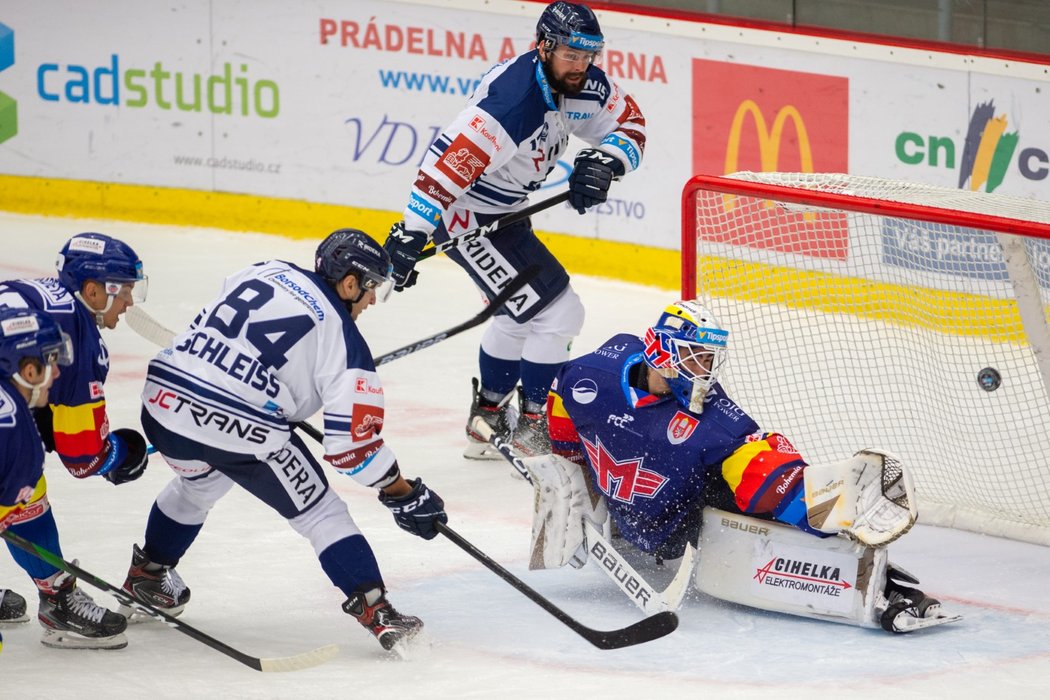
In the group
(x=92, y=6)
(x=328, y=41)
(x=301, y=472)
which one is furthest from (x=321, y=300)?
(x=92, y=6)

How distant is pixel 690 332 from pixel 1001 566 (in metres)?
1.17

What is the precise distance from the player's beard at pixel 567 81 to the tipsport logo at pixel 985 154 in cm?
180

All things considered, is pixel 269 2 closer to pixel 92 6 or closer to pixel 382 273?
pixel 92 6

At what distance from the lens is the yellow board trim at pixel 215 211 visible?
702 centimetres

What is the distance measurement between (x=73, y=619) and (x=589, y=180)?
2.00m

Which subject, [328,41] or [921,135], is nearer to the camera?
[921,135]

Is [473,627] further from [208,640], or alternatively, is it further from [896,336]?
[896,336]

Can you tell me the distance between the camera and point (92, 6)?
24.8 ft

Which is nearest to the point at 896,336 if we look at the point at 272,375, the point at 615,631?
the point at 615,631

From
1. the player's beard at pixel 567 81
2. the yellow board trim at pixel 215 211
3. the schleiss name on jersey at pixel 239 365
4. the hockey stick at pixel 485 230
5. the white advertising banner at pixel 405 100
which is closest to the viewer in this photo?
the schleiss name on jersey at pixel 239 365

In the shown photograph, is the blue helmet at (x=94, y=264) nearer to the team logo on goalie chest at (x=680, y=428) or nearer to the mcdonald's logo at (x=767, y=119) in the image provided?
the team logo on goalie chest at (x=680, y=428)

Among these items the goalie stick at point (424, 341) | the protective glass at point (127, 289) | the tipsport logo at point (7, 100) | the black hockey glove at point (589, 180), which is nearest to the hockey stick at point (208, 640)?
the protective glass at point (127, 289)

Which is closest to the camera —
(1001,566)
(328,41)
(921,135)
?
(1001,566)

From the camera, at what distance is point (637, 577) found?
3762 mm
